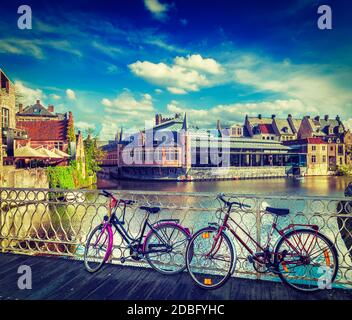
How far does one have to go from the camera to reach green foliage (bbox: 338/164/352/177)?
47.5 metres

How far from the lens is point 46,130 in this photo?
3173cm

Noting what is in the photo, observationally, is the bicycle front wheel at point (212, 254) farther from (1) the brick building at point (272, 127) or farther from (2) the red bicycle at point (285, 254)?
(1) the brick building at point (272, 127)

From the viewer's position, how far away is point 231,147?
153 ft

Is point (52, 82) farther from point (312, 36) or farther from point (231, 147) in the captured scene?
point (312, 36)

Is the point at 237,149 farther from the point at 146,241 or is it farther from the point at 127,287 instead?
the point at 127,287

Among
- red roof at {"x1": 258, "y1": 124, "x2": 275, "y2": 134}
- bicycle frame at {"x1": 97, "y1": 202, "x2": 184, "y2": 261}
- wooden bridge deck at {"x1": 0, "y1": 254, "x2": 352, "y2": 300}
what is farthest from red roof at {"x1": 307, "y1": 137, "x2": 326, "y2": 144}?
bicycle frame at {"x1": 97, "y1": 202, "x2": 184, "y2": 261}


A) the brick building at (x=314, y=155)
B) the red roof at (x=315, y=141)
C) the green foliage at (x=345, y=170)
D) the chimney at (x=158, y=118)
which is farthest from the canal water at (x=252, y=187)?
the chimney at (x=158, y=118)

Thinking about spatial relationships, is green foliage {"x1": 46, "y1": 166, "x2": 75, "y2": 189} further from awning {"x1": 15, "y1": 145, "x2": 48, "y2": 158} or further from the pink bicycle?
the pink bicycle

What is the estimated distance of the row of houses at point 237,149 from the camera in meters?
42.4

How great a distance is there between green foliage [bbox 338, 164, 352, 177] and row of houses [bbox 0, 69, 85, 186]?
157ft

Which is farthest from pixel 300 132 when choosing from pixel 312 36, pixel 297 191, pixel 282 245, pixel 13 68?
pixel 282 245

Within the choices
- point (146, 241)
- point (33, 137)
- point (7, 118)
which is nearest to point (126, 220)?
point (146, 241)

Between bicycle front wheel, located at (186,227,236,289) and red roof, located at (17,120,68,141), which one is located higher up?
red roof, located at (17,120,68,141)
